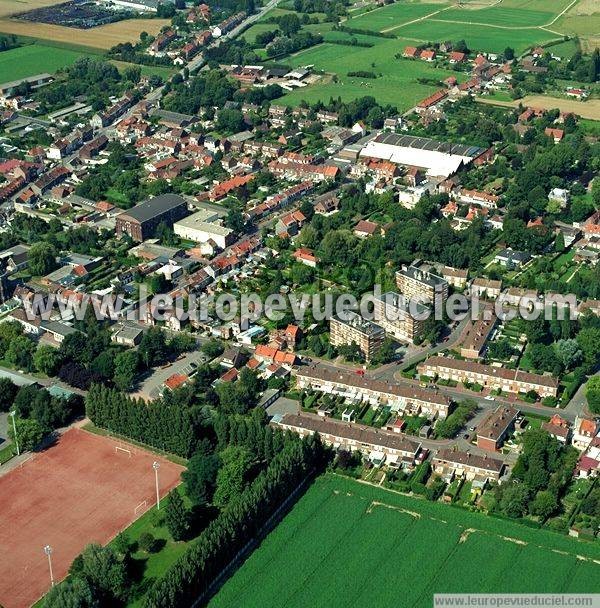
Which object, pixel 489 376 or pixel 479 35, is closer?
pixel 489 376

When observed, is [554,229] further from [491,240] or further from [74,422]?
[74,422]

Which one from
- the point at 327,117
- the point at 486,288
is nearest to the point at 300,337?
the point at 486,288

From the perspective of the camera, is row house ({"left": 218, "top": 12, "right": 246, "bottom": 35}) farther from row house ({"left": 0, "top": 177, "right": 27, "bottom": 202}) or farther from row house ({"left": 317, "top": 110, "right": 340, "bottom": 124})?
row house ({"left": 0, "top": 177, "right": 27, "bottom": 202})

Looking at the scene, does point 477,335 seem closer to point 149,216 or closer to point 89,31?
point 149,216

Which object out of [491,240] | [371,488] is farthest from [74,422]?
[491,240]

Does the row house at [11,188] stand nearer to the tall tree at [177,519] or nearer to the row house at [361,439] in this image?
the row house at [361,439]

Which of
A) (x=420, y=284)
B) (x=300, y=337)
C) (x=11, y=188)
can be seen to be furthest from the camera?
(x=11, y=188)

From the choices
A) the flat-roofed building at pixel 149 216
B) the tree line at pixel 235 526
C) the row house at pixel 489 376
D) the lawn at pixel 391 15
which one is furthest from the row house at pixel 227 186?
the lawn at pixel 391 15
